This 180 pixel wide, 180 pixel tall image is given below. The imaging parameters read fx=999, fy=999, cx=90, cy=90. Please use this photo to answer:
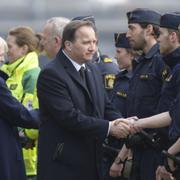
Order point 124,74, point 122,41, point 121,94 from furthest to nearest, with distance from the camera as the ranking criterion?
point 122,41 → point 124,74 → point 121,94

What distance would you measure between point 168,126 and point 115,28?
7.40 metres

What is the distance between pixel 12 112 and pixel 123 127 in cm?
95

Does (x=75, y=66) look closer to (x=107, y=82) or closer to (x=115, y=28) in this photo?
(x=107, y=82)

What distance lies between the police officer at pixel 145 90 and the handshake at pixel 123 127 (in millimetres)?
196

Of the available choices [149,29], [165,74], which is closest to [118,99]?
[149,29]

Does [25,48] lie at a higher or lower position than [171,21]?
lower

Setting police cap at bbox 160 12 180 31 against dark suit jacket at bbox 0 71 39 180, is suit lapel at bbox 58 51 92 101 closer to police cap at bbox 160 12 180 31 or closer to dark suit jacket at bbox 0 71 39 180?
dark suit jacket at bbox 0 71 39 180

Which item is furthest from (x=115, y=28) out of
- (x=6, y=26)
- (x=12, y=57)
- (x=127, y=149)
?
(x=127, y=149)

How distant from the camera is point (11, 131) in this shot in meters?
8.07

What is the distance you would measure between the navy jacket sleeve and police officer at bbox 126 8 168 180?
84 centimetres

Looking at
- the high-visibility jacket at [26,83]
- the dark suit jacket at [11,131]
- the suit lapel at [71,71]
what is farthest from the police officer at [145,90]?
the high-visibility jacket at [26,83]

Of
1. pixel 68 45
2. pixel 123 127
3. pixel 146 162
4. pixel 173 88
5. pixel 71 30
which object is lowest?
pixel 146 162

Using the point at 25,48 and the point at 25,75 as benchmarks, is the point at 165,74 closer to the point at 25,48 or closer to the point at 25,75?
the point at 25,75

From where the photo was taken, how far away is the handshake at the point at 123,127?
7.59 meters
